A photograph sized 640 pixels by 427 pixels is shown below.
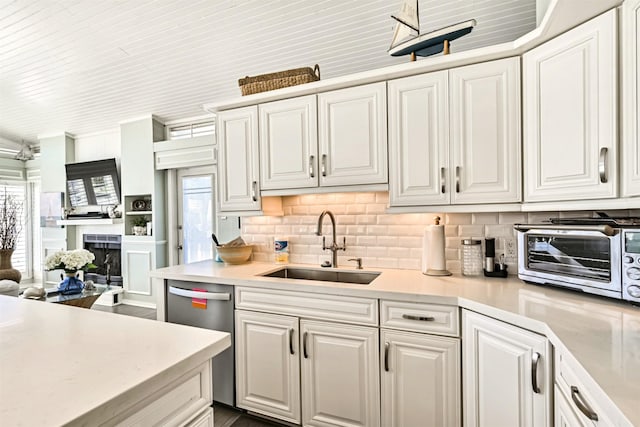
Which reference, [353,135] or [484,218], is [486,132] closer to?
[484,218]

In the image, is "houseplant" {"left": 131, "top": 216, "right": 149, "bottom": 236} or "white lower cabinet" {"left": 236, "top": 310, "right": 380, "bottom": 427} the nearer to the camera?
"white lower cabinet" {"left": 236, "top": 310, "right": 380, "bottom": 427}

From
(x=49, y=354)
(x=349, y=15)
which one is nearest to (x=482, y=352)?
(x=49, y=354)

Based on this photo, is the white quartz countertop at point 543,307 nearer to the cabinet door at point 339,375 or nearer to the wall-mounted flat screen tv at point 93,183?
the cabinet door at point 339,375

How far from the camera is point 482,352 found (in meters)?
1.53

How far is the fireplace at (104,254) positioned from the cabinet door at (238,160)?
3.28 meters

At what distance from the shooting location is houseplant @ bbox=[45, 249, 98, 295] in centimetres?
295

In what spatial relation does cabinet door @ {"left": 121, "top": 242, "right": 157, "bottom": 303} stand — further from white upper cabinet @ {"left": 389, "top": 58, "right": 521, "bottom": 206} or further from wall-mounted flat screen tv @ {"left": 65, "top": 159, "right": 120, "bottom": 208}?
white upper cabinet @ {"left": 389, "top": 58, "right": 521, "bottom": 206}

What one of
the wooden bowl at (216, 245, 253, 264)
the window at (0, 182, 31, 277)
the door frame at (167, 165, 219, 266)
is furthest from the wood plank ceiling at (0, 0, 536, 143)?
the window at (0, 182, 31, 277)

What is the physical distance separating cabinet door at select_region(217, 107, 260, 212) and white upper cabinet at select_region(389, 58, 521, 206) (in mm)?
1085

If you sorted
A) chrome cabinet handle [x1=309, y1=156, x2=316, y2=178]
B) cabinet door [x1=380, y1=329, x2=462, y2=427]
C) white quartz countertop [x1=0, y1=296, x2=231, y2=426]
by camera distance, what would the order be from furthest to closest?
chrome cabinet handle [x1=309, y1=156, x2=316, y2=178] < cabinet door [x1=380, y1=329, x2=462, y2=427] < white quartz countertop [x1=0, y1=296, x2=231, y2=426]

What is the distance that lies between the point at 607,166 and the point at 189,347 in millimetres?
1769

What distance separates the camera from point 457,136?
1.98 meters

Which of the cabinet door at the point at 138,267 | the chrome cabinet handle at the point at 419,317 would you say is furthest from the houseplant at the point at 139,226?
the chrome cabinet handle at the point at 419,317

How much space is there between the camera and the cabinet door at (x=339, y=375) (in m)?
1.83
